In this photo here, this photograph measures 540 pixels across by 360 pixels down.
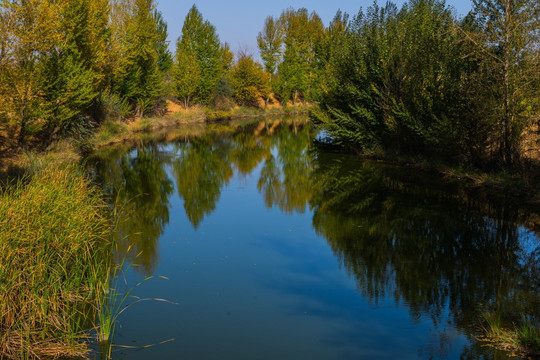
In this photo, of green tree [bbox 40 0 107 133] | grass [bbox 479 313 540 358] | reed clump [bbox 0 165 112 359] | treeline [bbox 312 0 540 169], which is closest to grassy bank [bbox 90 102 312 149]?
green tree [bbox 40 0 107 133]

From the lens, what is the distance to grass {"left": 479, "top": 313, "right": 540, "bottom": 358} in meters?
6.36

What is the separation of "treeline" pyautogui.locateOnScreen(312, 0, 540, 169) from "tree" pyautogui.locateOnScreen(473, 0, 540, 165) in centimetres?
3

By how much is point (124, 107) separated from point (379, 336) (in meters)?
32.4

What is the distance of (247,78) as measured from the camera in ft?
203

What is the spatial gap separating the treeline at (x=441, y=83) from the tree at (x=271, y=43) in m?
43.0

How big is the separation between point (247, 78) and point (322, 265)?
53660 millimetres

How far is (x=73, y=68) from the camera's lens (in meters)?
23.4

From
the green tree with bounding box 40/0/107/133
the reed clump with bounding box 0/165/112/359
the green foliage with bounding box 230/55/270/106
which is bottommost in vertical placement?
the reed clump with bounding box 0/165/112/359

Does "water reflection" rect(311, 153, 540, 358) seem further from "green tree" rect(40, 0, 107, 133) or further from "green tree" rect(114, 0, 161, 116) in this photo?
"green tree" rect(114, 0, 161, 116)

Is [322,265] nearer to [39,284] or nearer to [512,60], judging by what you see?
[39,284]

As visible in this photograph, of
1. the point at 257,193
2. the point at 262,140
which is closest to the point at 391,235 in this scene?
the point at 257,193

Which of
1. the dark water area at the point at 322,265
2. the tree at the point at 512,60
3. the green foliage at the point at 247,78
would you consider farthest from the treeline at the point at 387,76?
the green foliage at the point at 247,78

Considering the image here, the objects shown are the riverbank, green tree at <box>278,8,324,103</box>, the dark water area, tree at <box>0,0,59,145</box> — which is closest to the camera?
the dark water area

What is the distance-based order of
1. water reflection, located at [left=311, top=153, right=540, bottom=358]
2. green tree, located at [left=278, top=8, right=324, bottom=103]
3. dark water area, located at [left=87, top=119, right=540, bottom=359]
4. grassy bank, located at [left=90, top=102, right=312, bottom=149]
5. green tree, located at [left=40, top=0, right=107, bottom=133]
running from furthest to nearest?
1. green tree, located at [left=278, top=8, right=324, bottom=103]
2. grassy bank, located at [left=90, top=102, right=312, bottom=149]
3. green tree, located at [left=40, top=0, right=107, bottom=133]
4. water reflection, located at [left=311, top=153, right=540, bottom=358]
5. dark water area, located at [left=87, top=119, right=540, bottom=359]
